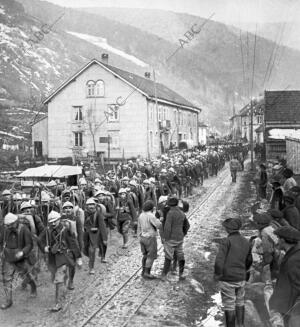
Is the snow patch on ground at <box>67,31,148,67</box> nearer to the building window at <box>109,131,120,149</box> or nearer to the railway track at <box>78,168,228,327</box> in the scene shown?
the building window at <box>109,131,120,149</box>

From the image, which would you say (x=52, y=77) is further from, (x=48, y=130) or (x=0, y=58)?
(x=48, y=130)

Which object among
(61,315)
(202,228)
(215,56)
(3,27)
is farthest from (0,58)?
(61,315)

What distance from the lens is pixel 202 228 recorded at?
600 inches

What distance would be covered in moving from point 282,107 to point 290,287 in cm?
3605

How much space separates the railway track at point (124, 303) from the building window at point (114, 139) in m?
30.6

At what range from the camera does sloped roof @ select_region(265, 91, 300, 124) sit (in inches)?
1532

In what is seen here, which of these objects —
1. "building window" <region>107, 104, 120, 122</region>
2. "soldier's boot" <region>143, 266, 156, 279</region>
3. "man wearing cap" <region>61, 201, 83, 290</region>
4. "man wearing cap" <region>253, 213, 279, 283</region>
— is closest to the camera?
"man wearing cap" <region>253, 213, 279, 283</region>

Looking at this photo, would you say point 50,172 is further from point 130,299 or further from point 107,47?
point 107,47

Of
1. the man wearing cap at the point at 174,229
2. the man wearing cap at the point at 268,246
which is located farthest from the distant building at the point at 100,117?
the man wearing cap at the point at 268,246

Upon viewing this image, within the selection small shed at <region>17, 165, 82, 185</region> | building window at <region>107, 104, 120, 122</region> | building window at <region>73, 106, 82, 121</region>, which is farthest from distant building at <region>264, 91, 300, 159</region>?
small shed at <region>17, 165, 82, 185</region>

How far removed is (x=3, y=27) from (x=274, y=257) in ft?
366

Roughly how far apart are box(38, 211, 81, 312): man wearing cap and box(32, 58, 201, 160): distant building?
30085 millimetres

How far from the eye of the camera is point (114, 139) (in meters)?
41.2

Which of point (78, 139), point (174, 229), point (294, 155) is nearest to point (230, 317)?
point (174, 229)
